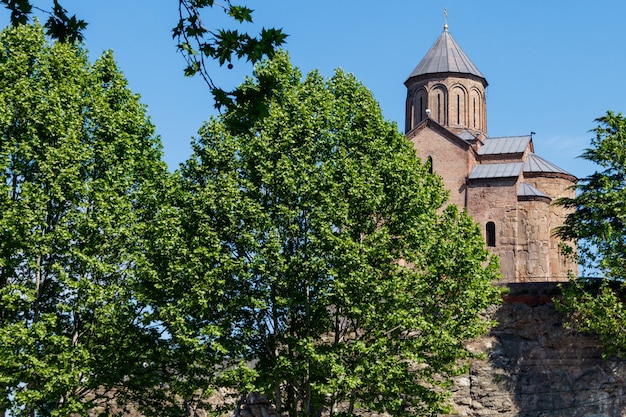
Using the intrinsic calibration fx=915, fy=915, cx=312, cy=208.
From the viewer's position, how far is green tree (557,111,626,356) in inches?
1147

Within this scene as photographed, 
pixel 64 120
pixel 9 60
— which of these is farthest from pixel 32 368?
pixel 9 60

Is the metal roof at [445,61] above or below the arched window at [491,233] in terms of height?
above

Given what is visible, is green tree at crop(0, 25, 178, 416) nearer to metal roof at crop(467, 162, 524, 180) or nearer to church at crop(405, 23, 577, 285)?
church at crop(405, 23, 577, 285)

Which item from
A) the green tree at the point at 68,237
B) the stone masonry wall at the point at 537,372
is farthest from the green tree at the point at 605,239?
the green tree at the point at 68,237

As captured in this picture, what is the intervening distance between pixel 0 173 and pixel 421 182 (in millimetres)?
12303

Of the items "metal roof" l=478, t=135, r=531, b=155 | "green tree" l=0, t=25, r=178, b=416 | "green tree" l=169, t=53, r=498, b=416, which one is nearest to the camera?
"green tree" l=0, t=25, r=178, b=416

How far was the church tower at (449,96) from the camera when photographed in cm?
5591

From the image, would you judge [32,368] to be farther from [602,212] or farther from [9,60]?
[602,212]

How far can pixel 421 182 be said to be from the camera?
28.2 meters

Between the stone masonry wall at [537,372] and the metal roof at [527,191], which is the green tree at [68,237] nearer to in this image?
the stone masonry wall at [537,372]

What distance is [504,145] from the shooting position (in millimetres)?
53781

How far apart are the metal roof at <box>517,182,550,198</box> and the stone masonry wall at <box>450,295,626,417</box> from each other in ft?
57.6

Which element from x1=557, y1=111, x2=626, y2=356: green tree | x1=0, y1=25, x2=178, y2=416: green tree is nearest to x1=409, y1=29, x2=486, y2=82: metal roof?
x1=557, y1=111, x2=626, y2=356: green tree

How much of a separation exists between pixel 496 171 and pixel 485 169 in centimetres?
76
